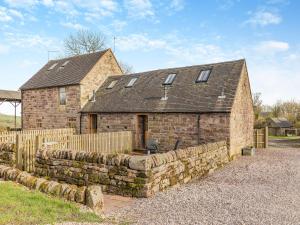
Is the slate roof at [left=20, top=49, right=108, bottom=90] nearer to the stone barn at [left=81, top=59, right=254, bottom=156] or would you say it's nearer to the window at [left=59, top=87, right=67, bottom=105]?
the window at [left=59, top=87, right=67, bottom=105]

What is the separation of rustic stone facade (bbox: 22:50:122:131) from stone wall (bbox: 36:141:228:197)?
12006 mm

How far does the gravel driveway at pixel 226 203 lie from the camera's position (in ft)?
17.5

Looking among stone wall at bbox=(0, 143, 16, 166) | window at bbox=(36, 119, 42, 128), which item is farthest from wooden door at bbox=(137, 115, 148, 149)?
window at bbox=(36, 119, 42, 128)

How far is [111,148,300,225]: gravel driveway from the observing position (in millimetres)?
5344

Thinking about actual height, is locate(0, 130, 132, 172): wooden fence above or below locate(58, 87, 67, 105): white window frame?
below

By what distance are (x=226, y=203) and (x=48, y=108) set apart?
20.1m

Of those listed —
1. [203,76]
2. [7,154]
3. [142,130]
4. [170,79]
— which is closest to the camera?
[7,154]

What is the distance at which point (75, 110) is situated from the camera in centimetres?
2106

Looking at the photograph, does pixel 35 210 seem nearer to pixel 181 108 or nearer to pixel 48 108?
pixel 181 108

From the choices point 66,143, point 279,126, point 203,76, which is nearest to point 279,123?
point 279,126

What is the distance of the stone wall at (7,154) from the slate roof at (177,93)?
8294 millimetres

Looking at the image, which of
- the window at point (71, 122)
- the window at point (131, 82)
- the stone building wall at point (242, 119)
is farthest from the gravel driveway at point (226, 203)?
the window at point (71, 122)

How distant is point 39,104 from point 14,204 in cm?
1996

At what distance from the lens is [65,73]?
23.5m
